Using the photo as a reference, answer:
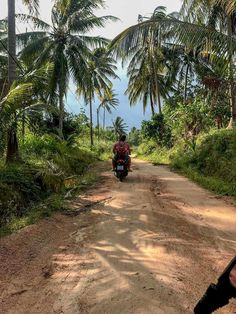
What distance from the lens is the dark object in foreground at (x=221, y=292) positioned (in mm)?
1907

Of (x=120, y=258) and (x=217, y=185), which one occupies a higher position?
(x=217, y=185)

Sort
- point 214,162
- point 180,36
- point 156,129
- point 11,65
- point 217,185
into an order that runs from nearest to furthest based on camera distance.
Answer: point 217,185, point 11,65, point 180,36, point 214,162, point 156,129

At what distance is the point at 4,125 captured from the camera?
9.25 meters

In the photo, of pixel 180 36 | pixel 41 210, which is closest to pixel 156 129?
pixel 180 36

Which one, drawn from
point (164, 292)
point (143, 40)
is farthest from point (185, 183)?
point (164, 292)

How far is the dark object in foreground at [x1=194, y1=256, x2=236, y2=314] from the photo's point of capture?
1.91 m

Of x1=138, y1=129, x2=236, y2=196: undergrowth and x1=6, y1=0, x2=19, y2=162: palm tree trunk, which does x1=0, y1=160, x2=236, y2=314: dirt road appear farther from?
x1=6, y1=0, x2=19, y2=162: palm tree trunk

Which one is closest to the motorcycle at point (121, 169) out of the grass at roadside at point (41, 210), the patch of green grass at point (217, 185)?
the grass at roadside at point (41, 210)

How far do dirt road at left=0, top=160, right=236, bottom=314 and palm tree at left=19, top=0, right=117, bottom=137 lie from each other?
49.2 ft

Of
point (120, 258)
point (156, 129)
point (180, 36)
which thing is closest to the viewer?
point (120, 258)

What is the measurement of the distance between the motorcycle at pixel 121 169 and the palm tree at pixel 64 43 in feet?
35.2

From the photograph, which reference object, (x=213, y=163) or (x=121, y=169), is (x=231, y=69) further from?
(x=121, y=169)

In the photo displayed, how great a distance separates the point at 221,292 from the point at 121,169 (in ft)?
31.6

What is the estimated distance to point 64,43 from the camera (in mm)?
22484
